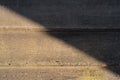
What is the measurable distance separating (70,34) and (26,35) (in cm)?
14

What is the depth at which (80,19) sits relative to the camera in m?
0.85

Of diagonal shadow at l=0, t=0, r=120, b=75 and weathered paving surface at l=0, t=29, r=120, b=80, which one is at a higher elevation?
diagonal shadow at l=0, t=0, r=120, b=75

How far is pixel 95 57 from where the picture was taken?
876mm

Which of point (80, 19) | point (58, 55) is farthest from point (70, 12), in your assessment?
point (58, 55)

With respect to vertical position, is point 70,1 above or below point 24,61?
above

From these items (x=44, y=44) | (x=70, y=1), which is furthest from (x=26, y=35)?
(x=70, y=1)

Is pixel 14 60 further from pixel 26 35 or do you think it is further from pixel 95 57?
pixel 95 57

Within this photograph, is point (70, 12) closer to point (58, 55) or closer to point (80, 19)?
A: point (80, 19)

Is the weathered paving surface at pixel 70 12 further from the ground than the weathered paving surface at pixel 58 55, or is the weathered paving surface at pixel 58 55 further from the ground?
the weathered paving surface at pixel 70 12

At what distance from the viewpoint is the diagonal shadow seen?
84 centimetres

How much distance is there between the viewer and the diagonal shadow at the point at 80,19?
0.84 m

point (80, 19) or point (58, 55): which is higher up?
point (80, 19)

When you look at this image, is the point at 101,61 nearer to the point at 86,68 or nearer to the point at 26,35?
the point at 86,68

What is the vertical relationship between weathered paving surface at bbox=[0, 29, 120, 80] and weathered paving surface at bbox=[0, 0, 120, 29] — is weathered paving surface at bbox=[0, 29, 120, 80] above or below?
below
